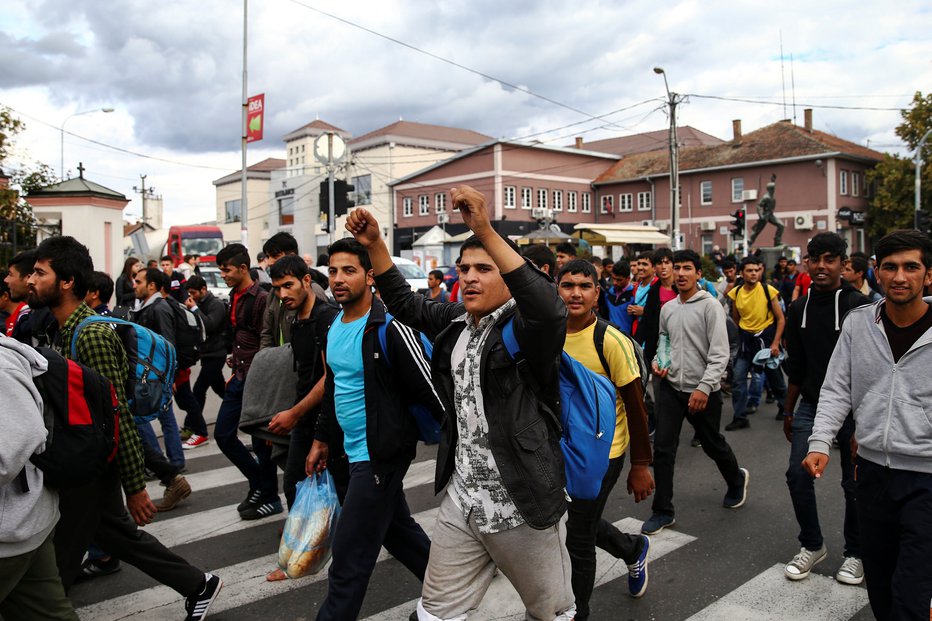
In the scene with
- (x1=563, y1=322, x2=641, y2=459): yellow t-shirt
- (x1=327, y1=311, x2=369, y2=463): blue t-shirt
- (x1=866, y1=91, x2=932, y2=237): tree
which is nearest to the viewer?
(x1=327, y1=311, x2=369, y2=463): blue t-shirt

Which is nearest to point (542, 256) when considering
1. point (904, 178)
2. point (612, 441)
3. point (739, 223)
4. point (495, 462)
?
point (612, 441)

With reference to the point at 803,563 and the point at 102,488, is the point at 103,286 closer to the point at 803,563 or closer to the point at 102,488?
the point at 102,488

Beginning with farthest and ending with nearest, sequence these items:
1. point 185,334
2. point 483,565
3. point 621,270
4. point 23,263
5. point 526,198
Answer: point 526,198 < point 621,270 < point 185,334 < point 23,263 < point 483,565

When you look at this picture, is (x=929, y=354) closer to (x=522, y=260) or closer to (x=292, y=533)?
(x=522, y=260)

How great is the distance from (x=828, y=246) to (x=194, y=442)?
674 cm

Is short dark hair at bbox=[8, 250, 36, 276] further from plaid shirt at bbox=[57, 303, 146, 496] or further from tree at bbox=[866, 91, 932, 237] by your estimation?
tree at bbox=[866, 91, 932, 237]

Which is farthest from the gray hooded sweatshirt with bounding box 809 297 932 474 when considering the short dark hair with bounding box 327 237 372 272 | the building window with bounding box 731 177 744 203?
the building window with bounding box 731 177 744 203

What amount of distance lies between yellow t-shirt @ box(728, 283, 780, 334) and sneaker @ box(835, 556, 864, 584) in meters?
5.27

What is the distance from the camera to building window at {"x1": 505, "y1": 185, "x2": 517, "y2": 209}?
1967 inches

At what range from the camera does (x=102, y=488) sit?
3.44 m

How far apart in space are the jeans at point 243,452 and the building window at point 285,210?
224ft

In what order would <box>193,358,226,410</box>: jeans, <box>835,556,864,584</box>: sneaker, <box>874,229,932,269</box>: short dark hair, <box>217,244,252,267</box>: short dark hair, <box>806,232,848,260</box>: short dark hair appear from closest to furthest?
<box>874,229,932,269</box>: short dark hair → <box>835,556,864,584</box>: sneaker → <box>806,232,848,260</box>: short dark hair → <box>217,244,252,267</box>: short dark hair → <box>193,358,226,410</box>: jeans

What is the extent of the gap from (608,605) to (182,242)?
3713 centimetres

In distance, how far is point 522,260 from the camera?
241 centimetres
